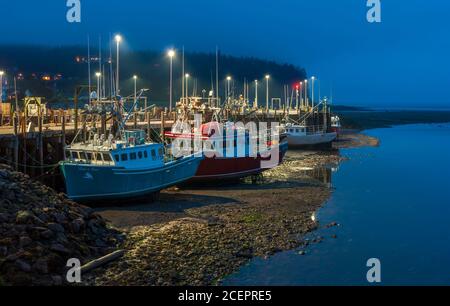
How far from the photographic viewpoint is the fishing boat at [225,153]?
3023 cm

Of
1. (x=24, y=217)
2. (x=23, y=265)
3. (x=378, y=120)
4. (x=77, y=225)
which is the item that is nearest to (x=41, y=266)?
(x=23, y=265)

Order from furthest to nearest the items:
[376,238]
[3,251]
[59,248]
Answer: [376,238], [59,248], [3,251]

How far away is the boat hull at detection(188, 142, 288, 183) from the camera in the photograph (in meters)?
30.0

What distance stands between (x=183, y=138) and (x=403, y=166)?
20623 millimetres

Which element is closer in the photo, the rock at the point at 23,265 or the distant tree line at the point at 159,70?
the rock at the point at 23,265

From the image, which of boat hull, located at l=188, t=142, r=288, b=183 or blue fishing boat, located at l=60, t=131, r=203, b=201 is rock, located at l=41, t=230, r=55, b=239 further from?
boat hull, located at l=188, t=142, r=288, b=183

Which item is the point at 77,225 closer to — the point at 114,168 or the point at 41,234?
the point at 41,234

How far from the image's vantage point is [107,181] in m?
22.8

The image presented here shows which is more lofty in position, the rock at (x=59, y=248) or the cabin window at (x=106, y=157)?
the cabin window at (x=106, y=157)

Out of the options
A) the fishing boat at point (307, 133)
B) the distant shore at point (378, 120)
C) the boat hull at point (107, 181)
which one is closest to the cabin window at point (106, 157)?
the boat hull at point (107, 181)

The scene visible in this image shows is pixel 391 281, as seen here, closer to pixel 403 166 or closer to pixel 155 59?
pixel 403 166

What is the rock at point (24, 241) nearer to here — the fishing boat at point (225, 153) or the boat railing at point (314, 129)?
the fishing boat at point (225, 153)

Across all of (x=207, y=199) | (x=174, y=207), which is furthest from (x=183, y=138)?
(x=174, y=207)

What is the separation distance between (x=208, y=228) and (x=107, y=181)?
221 inches
